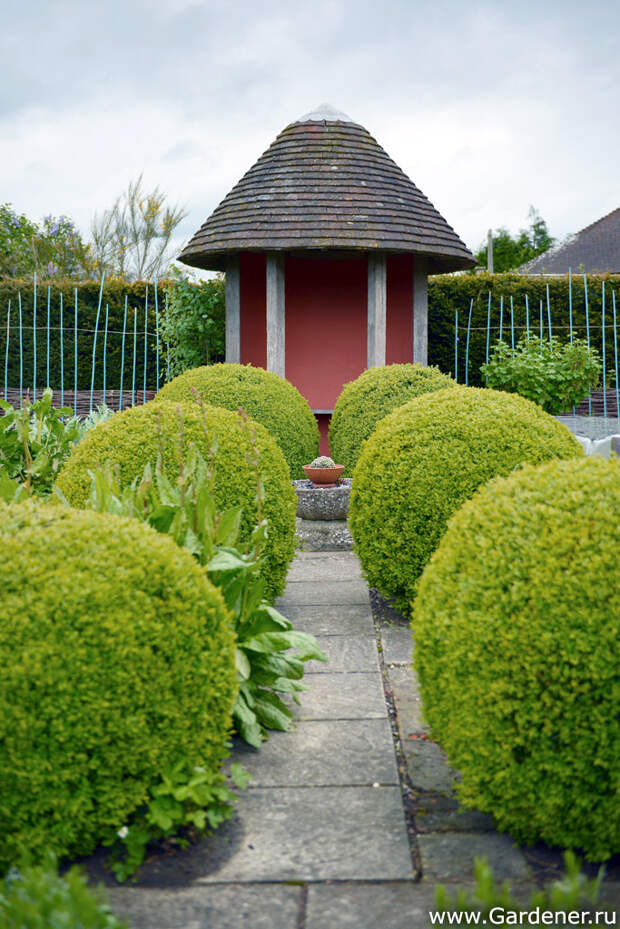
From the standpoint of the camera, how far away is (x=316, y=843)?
8.91ft

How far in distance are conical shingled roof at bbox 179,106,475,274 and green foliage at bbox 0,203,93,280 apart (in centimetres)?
1215

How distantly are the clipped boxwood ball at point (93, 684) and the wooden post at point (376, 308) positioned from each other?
9.65 meters

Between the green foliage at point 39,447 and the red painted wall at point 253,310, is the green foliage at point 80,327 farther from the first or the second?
the green foliage at point 39,447

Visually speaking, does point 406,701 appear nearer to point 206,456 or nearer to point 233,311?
point 206,456

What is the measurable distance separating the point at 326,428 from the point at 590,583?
10.8 meters

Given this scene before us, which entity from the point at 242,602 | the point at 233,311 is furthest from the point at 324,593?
the point at 233,311

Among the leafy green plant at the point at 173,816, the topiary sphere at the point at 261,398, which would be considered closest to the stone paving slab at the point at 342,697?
the leafy green plant at the point at 173,816

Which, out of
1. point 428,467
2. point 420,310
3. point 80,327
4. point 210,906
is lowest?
point 210,906

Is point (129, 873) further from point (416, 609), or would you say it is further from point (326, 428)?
point (326, 428)

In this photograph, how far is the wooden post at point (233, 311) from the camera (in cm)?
1261

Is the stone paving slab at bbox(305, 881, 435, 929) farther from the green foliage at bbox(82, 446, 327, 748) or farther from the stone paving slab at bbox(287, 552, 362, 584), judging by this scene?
the stone paving slab at bbox(287, 552, 362, 584)

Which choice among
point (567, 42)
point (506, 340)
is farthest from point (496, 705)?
point (506, 340)

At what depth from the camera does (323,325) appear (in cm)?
1331

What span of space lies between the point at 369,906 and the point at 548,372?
11386 mm
